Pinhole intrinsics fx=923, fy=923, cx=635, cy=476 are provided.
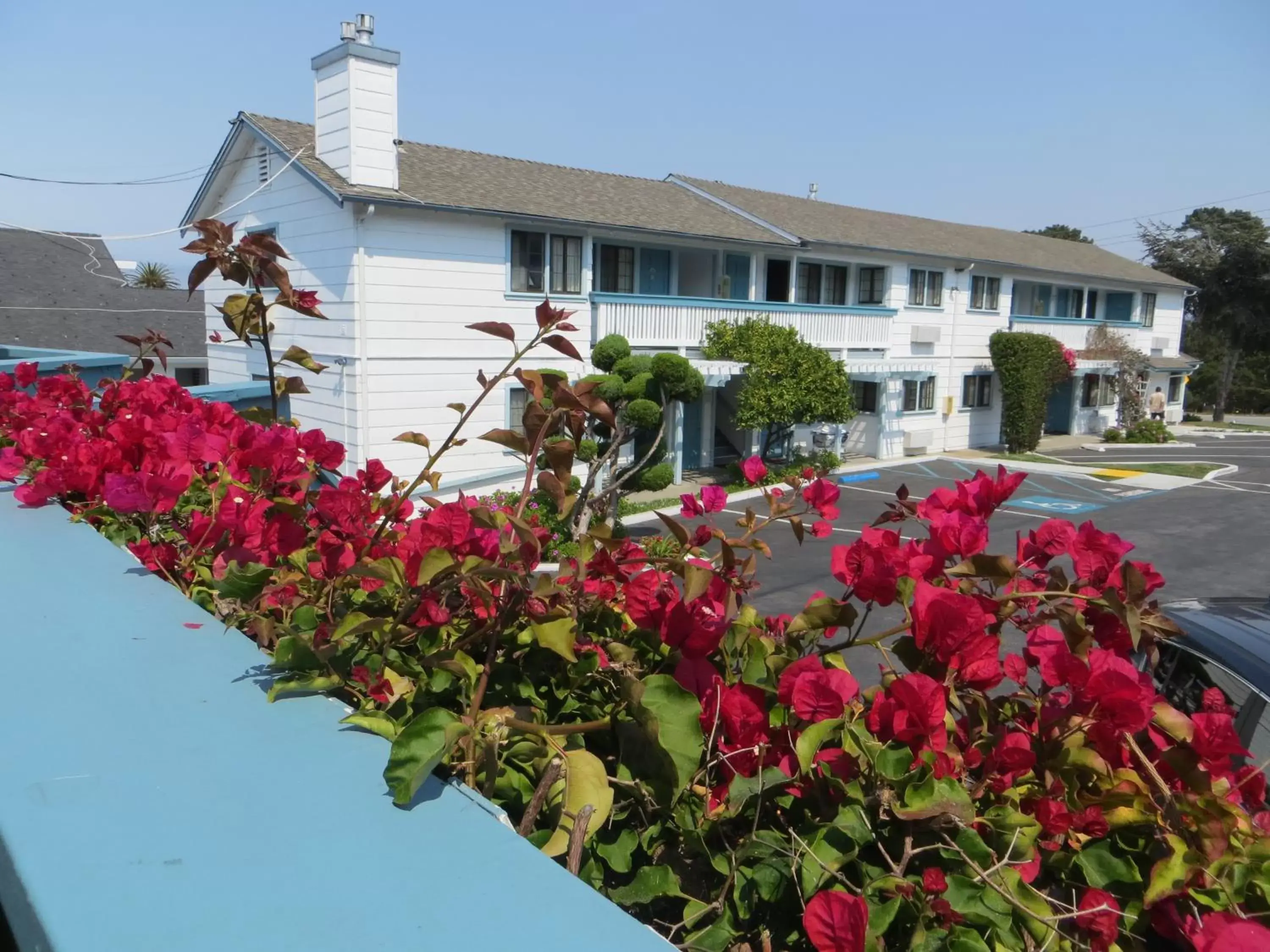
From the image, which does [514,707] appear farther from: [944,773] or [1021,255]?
[1021,255]

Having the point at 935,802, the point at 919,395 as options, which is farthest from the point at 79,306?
the point at 935,802

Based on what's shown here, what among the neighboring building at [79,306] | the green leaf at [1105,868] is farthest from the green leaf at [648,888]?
the neighboring building at [79,306]

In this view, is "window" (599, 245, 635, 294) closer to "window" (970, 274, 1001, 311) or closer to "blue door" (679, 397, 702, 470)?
"blue door" (679, 397, 702, 470)

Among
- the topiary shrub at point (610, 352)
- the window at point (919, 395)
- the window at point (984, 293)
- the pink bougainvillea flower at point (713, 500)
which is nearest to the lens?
the pink bougainvillea flower at point (713, 500)

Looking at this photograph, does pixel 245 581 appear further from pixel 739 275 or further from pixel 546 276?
pixel 739 275

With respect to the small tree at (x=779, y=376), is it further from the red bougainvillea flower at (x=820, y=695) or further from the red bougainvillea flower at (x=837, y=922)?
the red bougainvillea flower at (x=837, y=922)

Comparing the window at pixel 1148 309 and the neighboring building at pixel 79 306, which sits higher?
the window at pixel 1148 309

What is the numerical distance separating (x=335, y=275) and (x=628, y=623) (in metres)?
16.0

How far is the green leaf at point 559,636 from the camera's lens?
131cm

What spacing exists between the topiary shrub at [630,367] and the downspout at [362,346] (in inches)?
174

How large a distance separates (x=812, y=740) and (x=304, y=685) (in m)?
0.81

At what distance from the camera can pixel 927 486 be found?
70.0 ft

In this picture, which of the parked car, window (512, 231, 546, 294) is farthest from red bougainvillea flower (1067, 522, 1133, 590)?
window (512, 231, 546, 294)

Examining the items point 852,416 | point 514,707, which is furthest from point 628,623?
point 852,416
